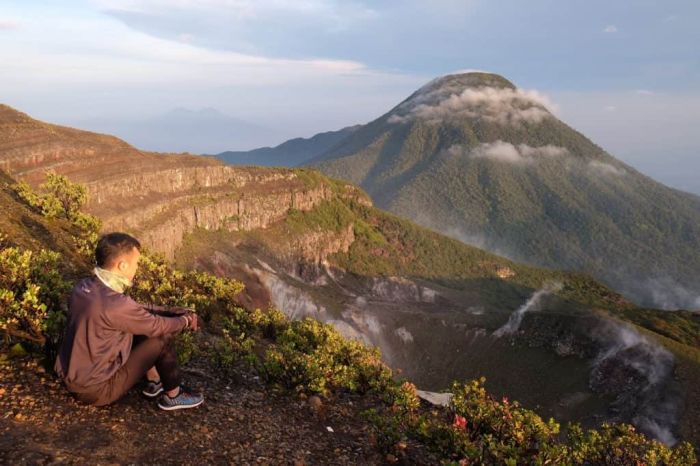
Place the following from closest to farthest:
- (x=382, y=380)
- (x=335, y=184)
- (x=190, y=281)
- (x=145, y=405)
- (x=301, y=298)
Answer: (x=145, y=405), (x=382, y=380), (x=190, y=281), (x=301, y=298), (x=335, y=184)

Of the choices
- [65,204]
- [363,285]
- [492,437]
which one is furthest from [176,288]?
[363,285]

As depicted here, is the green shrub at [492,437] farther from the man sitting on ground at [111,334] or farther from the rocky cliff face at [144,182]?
the rocky cliff face at [144,182]

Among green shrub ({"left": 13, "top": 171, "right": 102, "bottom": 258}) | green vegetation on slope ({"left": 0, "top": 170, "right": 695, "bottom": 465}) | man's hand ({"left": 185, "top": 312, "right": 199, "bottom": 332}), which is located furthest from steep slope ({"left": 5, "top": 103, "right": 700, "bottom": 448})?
man's hand ({"left": 185, "top": 312, "right": 199, "bottom": 332})

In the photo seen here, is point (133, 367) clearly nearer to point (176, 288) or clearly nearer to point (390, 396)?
point (390, 396)

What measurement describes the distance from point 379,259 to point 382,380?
10456 cm

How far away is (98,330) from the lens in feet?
25.0

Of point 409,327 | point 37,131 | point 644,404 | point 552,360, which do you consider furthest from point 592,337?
point 37,131

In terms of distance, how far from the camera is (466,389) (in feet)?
38.0

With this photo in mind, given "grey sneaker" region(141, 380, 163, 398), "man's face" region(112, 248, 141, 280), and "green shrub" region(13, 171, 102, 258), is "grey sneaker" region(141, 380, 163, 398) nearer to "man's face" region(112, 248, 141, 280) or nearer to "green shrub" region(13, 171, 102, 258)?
"man's face" region(112, 248, 141, 280)

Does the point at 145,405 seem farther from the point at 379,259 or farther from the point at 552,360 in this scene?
the point at 379,259

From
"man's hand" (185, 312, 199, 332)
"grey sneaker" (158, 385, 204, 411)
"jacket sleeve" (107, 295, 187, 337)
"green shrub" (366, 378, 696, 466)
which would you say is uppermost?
"jacket sleeve" (107, 295, 187, 337)

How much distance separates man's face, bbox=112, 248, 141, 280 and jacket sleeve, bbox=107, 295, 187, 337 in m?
0.39

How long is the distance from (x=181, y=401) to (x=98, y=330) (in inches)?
94.2

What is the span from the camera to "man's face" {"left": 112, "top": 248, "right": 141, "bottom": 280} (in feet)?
25.1
